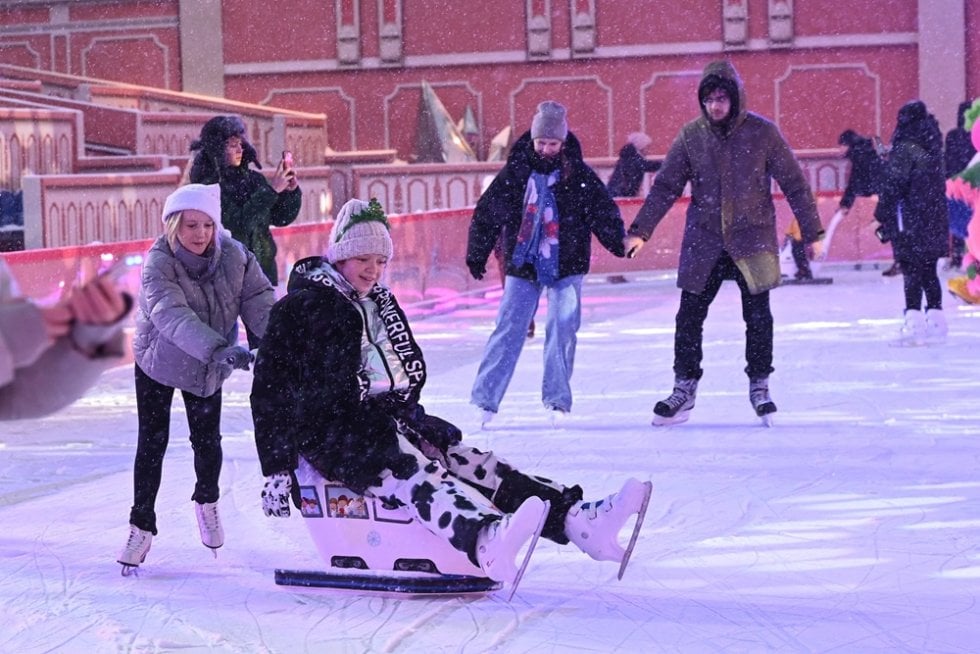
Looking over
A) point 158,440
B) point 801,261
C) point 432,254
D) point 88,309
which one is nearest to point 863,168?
point 801,261

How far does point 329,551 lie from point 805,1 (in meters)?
18.2

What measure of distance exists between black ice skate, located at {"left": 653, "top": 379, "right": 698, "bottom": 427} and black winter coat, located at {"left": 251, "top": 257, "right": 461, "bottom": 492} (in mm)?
3055

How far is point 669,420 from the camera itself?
23.1ft

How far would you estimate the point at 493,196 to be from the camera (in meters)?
6.91

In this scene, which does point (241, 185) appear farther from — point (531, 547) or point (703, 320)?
point (531, 547)

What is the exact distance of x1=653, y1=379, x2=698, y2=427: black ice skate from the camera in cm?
704

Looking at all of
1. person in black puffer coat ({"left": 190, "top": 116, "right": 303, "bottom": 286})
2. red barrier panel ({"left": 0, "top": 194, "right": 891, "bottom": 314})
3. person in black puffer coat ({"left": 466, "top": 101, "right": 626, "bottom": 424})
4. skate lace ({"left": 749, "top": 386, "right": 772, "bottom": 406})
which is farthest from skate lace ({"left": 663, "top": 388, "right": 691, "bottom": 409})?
red barrier panel ({"left": 0, "top": 194, "right": 891, "bottom": 314})

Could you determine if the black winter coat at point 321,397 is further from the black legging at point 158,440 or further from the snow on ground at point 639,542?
the black legging at point 158,440

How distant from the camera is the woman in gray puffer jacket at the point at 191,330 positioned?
4.35 metres

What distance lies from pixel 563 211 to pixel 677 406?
976 mm

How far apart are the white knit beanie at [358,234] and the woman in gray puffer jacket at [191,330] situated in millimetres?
384

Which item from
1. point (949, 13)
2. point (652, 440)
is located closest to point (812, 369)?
point (652, 440)

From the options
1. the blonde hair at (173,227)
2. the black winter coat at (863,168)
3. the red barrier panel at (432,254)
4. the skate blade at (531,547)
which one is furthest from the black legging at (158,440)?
the black winter coat at (863,168)

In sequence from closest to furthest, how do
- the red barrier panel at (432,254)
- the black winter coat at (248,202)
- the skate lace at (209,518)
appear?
1. the skate lace at (209,518)
2. the black winter coat at (248,202)
3. the red barrier panel at (432,254)
